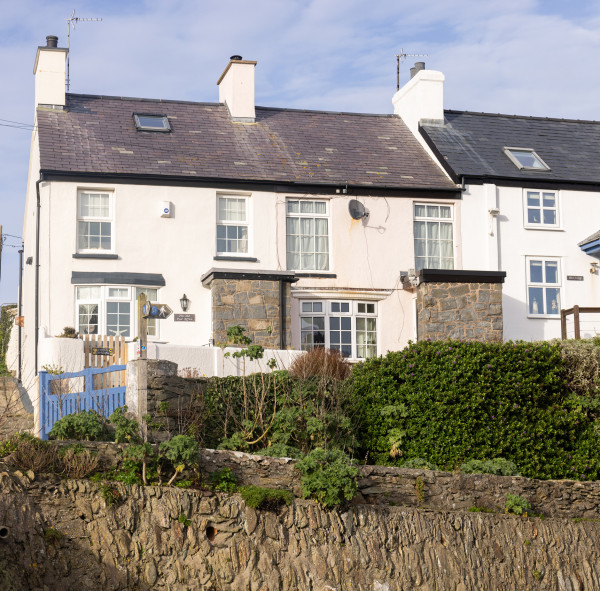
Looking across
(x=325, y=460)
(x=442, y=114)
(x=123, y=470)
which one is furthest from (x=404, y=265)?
(x=123, y=470)

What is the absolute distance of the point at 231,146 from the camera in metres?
26.0

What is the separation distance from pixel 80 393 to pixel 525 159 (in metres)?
15.5

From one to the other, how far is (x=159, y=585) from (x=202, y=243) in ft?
40.4

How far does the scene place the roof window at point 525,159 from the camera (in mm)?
26719

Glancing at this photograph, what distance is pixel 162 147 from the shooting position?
83.0 ft

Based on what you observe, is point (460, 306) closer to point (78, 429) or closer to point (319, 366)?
point (319, 366)

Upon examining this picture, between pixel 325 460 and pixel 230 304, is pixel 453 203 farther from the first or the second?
pixel 325 460

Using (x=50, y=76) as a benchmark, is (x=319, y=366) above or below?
below

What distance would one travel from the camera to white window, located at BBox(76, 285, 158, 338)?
74.8 feet

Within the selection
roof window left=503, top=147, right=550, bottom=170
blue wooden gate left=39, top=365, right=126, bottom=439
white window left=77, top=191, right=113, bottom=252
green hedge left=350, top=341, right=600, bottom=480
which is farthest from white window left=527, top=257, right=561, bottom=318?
blue wooden gate left=39, top=365, right=126, bottom=439

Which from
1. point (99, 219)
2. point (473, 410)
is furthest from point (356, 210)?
point (473, 410)

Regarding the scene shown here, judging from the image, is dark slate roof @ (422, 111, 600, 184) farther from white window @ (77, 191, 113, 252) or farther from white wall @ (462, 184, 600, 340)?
white window @ (77, 191, 113, 252)

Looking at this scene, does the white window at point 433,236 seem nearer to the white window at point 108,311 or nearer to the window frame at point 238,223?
the window frame at point 238,223

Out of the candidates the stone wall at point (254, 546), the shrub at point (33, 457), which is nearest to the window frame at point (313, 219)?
the stone wall at point (254, 546)
